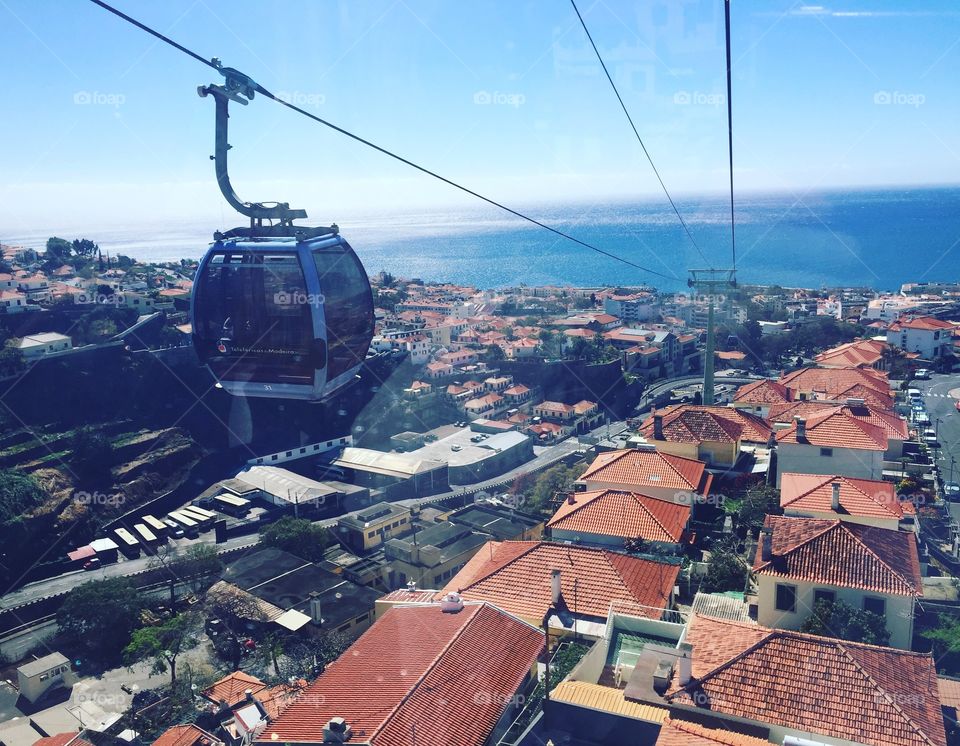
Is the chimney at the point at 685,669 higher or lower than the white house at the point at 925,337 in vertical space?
higher

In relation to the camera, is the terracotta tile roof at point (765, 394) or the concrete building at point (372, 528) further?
the terracotta tile roof at point (765, 394)

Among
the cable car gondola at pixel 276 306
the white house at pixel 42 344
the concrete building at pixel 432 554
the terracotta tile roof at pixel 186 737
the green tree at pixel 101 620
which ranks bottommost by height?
the green tree at pixel 101 620

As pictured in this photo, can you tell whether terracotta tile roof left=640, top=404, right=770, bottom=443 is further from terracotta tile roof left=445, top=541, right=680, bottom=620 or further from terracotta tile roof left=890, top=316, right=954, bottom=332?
terracotta tile roof left=890, top=316, right=954, bottom=332

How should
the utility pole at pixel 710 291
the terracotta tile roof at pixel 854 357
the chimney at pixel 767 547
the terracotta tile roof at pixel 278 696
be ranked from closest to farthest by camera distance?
the chimney at pixel 767 547 → the terracotta tile roof at pixel 278 696 → the utility pole at pixel 710 291 → the terracotta tile roof at pixel 854 357

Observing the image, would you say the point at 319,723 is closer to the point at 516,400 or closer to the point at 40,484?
the point at 40,484

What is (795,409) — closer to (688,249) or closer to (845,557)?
(845,557)

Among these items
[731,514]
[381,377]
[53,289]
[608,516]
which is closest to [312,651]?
[608,516]

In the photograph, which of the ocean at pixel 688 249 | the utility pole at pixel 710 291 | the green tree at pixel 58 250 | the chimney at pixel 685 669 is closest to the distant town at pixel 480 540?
the chimney at pixel 685 669

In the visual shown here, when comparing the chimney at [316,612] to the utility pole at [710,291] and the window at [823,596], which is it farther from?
the utility pole at [710,291]
